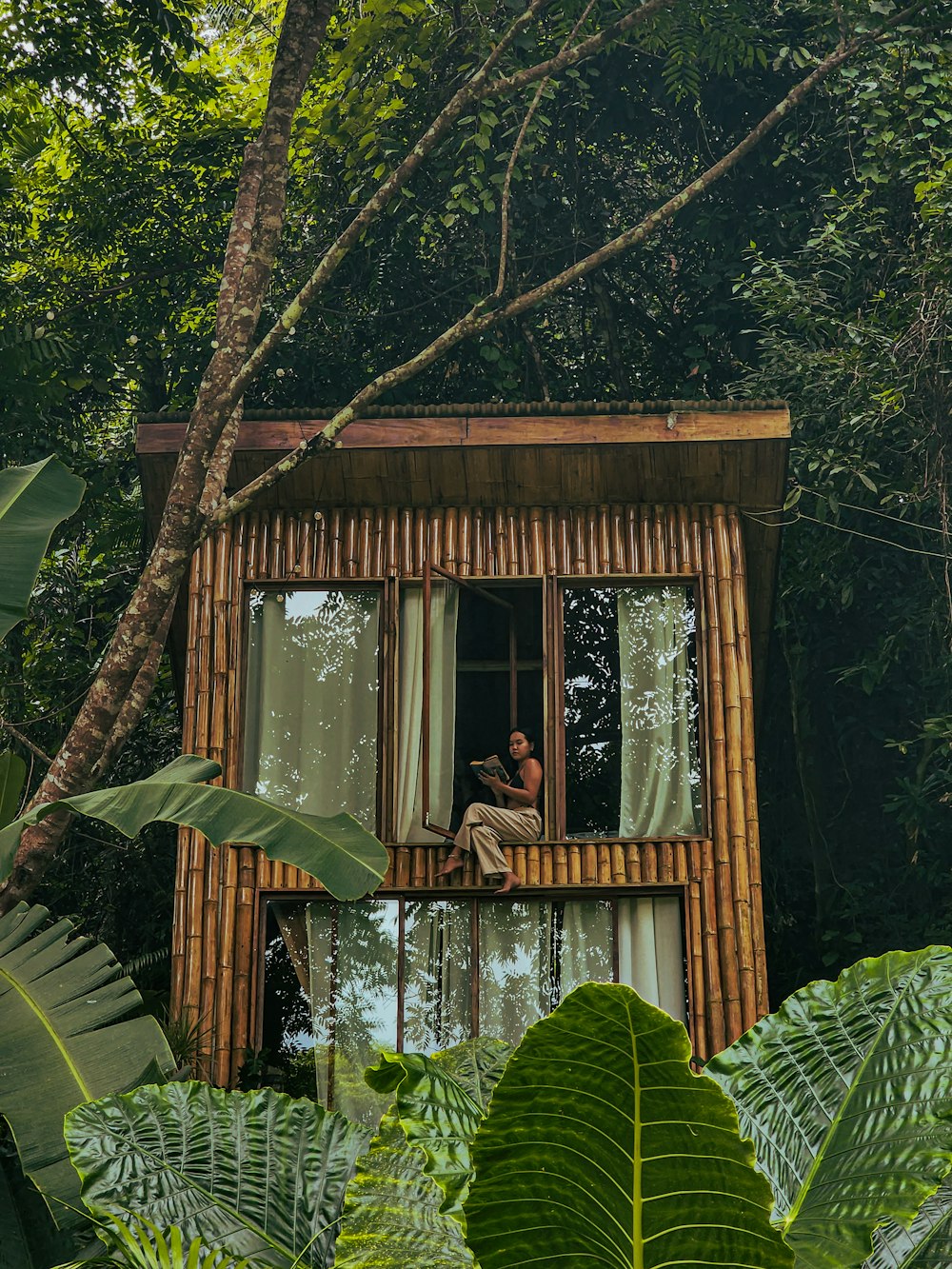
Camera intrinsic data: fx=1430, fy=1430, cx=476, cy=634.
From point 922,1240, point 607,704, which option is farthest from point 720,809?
point 922,1240

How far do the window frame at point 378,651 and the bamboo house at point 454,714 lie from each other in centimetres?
1

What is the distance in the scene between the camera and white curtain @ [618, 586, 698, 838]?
775 cm

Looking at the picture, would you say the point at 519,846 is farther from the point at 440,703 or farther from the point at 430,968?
the point at 440,703

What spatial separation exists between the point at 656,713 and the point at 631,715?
0.14 m

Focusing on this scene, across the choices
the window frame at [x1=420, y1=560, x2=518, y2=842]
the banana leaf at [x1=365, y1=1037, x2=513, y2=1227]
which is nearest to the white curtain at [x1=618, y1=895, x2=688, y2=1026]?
the window frame at [x1=420, y1=560, x2=518, y2=842]

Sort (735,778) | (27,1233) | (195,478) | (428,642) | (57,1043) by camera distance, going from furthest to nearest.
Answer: (428,642)
(735,778)
(195,478)
(57,1043)
(27,1233)

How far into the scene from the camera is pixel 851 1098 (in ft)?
8.18

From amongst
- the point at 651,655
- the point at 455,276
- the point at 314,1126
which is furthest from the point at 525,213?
the point at 314,1126

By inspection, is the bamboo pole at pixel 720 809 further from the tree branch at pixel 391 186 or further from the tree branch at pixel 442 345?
the tree branch at pixel 391 186

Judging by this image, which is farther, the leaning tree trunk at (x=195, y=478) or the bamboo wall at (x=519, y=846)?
the bamboo wall at (x=519, y=846)

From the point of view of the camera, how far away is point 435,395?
41.5 feet

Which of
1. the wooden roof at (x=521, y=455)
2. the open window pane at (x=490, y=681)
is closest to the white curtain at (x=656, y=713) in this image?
the wooden roof at (x=521, y=455)

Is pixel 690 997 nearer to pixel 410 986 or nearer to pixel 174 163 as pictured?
pixel 410 986

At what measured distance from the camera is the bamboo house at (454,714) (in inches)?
290
